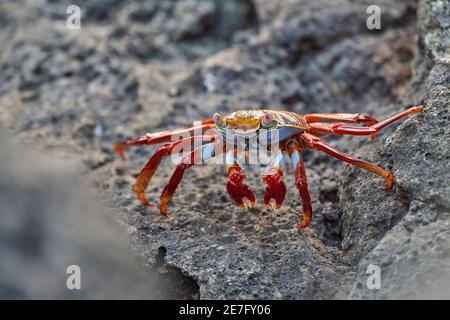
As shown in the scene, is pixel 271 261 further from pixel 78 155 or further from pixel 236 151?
pixel 78 155

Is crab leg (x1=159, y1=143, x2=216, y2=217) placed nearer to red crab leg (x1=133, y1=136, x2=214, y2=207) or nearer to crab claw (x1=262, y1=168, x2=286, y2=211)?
red crab leg (x1=133, y1=136, x2=214, y2=207)

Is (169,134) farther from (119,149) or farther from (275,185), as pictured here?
(275,185)

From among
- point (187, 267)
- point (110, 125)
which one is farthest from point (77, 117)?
point (187, 267)

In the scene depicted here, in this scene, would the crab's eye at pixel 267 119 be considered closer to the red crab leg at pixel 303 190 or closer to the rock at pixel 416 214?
the red crab leg at pixel 303 190

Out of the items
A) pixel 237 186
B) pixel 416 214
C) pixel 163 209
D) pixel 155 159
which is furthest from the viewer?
pixel 155 159

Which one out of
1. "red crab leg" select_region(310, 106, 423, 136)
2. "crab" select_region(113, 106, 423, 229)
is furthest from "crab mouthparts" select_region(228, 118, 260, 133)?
"red crab leg" select_region(310, 106, 423, 136)

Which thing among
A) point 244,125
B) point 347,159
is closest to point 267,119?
point 244,125

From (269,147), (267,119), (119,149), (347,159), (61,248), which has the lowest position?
(61,248)
